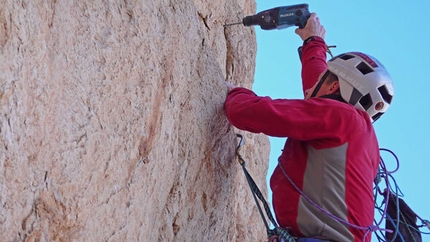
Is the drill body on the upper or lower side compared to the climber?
upper

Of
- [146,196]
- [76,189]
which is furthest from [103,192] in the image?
[146,196]

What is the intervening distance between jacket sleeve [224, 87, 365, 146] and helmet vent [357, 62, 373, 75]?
0.43 m

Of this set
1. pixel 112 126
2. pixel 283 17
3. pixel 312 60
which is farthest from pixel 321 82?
pixel 112 126

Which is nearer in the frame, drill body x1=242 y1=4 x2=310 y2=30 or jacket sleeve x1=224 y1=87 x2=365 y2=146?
jacket sleeve x1=224 y1=87 x2=365 y2=146

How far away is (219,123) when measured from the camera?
435 cm

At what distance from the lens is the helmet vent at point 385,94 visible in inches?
162

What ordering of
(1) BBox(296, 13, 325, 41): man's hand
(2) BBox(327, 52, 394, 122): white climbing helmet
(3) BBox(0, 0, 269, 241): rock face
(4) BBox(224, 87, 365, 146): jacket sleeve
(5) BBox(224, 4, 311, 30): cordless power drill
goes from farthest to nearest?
(1) BBox(296, 13, 325, 41): man's hand → (5) BBox(224, 4, 311, 30): cordless power drill → (2) BBox(327, 52, 394, 122): white climbing helmet → (4) BBox(224, 87, 365, 146): jacket sleeve → (3) BBox(0, 0, 269, 241): rock face

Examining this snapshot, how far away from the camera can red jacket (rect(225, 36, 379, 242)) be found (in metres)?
3.70

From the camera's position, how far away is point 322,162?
3.79 metres

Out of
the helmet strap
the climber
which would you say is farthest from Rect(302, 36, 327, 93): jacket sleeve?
the climber

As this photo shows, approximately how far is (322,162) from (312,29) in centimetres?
193

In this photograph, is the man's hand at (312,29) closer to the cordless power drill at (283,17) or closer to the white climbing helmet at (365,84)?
the cordless power drill at (283,17)

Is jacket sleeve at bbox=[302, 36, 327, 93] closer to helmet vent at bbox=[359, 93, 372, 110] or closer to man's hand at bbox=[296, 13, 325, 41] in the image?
man's hand at bbox=[296, 13, 325, 41]

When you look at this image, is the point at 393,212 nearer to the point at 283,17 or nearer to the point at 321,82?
the point at 321,82
